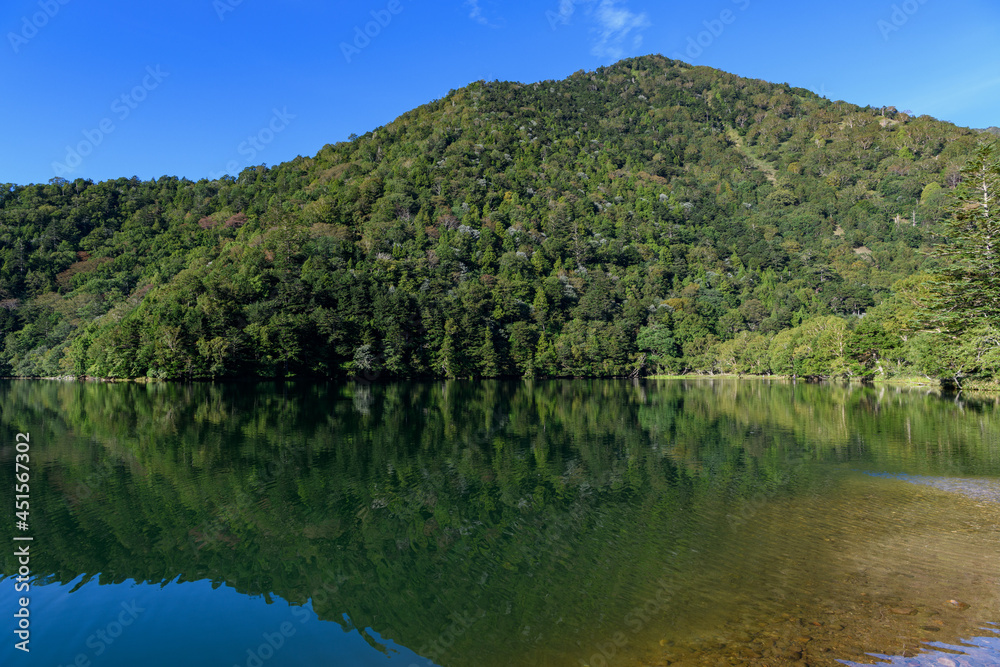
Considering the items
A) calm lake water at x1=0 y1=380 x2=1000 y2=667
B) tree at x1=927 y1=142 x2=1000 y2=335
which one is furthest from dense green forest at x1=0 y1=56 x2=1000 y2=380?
calm lake water at x1=0 y1=380 x2=1000 y2=667

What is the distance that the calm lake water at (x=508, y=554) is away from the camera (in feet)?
25.2

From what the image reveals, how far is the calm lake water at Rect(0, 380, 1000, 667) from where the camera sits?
25.2 ft

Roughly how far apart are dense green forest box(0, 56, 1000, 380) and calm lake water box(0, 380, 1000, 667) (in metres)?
23.2

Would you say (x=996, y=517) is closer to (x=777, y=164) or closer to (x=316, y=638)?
(x=316, y=638)

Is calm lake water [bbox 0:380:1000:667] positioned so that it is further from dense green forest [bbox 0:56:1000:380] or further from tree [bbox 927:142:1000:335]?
dense green forest [bbox 0:56:1000:380]

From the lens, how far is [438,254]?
122 metres

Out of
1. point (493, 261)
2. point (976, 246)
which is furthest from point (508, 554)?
point (493, 261)

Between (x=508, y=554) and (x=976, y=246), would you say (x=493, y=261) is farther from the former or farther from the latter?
(x=508, y=554)

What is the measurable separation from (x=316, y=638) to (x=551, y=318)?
11129 cm

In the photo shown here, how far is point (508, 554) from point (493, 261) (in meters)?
122

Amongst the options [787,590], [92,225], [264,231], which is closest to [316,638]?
[787,590]

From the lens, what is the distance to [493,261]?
131 metres

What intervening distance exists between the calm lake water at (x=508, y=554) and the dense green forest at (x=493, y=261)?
2321 centimetres

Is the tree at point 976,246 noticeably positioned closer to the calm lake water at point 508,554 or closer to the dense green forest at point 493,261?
Answer: the dense green forest at point 493,261
